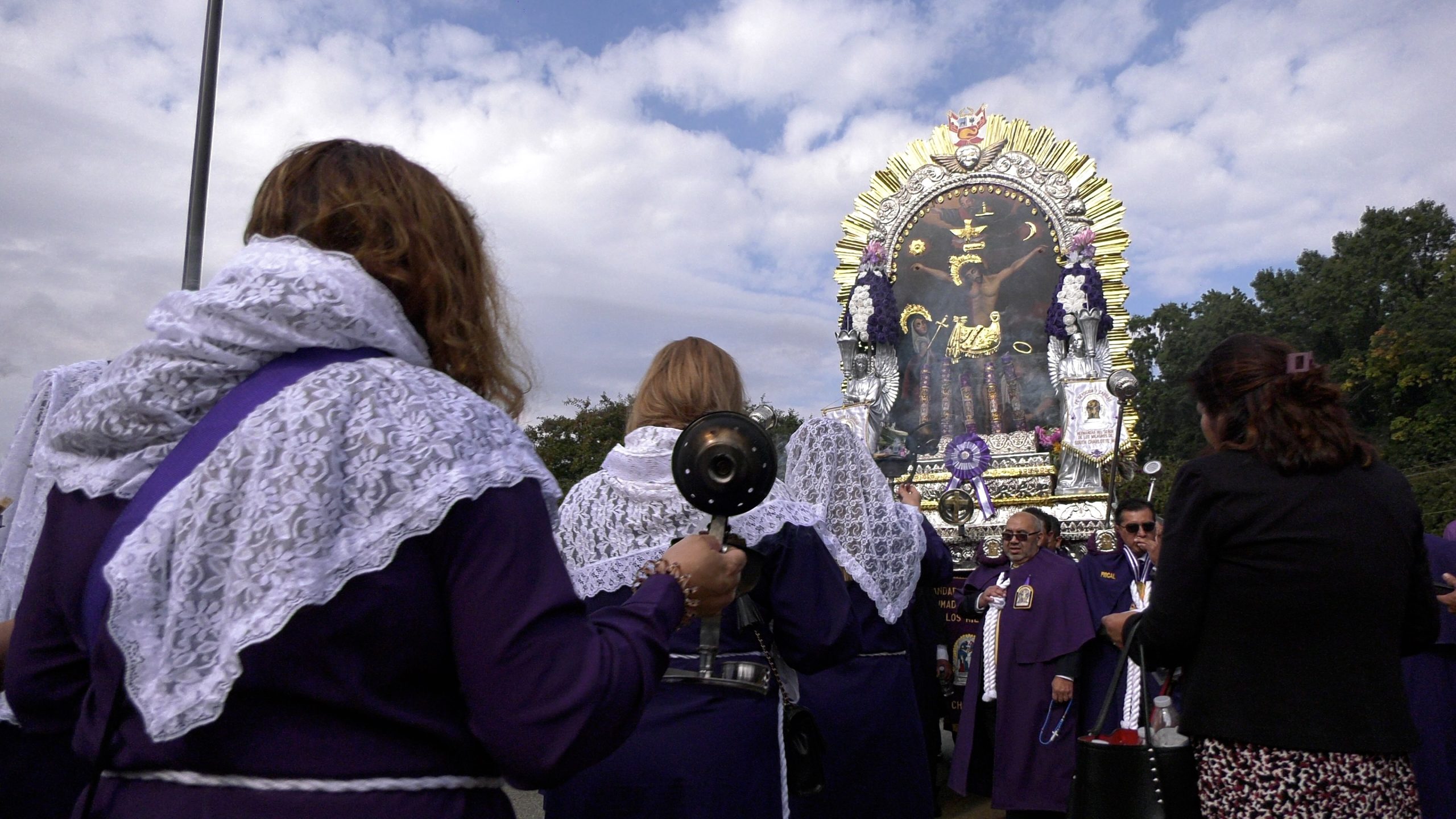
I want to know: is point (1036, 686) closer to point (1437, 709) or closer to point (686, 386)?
point (1437, 709)

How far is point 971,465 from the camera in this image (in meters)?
14.3

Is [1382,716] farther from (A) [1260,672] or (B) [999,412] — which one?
(B) [999,412]

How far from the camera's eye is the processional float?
1488 cm

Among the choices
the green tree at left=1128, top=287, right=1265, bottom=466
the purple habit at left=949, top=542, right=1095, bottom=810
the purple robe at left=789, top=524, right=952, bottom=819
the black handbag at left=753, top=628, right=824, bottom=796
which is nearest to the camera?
the black handbag at left=753, top=628, right=824, bottom=796

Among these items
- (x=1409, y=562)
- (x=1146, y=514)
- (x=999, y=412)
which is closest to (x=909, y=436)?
(x=999, y=412)

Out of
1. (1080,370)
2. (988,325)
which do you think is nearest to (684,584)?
(1080,370)

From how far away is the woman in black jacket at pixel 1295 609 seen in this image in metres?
2.38

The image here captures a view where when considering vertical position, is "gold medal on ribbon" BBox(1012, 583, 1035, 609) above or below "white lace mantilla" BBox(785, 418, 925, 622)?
below

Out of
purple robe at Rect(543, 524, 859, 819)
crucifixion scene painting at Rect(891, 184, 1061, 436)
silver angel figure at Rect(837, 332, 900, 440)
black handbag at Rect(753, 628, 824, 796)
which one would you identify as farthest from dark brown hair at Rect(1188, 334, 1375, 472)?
silver angel figure at Rect(837, 332, 900, 440)

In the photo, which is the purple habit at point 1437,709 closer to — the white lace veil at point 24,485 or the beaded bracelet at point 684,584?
the beaded bracelet at point 684,584

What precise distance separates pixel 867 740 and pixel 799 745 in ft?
3.35

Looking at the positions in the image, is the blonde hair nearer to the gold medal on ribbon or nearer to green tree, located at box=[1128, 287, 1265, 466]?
the gold medal on ribbon

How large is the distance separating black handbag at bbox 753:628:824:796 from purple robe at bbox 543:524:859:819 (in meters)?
0.04

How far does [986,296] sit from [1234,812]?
14418mm
